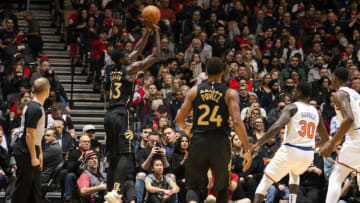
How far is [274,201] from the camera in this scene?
1155cm

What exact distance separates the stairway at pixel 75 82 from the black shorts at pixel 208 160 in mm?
7447

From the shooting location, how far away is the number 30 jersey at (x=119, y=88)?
8.86 m

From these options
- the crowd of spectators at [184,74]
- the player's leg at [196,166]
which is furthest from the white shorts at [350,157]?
the crowd of spectators at [184,74]

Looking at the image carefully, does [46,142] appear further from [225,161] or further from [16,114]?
[225,161]

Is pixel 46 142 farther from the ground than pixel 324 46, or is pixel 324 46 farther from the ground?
pixel 324 46

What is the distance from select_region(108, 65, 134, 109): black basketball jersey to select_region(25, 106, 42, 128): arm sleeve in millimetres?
1077

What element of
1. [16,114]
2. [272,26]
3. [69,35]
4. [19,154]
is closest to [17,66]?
[16,114]

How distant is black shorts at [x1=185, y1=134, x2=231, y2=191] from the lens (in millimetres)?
7613

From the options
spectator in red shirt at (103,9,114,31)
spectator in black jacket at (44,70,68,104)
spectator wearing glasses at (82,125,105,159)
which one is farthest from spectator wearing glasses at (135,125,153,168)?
spectator in red shirt at (103,9,114,31)

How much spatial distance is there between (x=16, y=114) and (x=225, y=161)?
7.02 metres

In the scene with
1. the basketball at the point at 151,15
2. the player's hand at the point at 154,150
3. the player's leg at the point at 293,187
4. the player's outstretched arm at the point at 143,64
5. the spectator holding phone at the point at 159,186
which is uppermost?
the basketball at the point at 151,15

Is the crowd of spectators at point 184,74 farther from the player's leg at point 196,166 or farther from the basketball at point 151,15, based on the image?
the basketball at point 151,15

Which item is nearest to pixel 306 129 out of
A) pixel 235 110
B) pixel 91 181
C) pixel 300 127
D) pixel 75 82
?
pixel 300 127

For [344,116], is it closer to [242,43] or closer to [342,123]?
[342,123]
